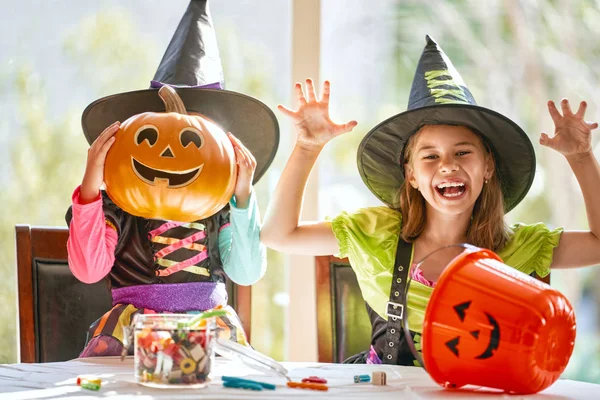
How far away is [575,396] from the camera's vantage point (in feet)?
4.10

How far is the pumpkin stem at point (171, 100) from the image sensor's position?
175 centimetres

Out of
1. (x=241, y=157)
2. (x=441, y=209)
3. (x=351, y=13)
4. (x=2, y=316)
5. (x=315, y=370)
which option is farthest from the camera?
(x=351, y=13)

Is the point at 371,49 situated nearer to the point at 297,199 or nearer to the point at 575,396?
the point at 297,199

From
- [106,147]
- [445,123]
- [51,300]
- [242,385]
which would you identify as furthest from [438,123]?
[51,300]

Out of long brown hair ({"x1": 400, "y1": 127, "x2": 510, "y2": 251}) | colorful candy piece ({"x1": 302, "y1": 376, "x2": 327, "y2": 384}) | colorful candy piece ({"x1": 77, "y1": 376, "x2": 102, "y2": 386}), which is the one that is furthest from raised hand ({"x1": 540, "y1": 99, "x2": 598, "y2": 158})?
colorful candy piece ({"x1": 77, "y1": 376, "x2": 102, "y2": 386})

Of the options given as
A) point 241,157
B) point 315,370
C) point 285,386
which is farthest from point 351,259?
point 285,386

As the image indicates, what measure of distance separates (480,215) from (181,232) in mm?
755

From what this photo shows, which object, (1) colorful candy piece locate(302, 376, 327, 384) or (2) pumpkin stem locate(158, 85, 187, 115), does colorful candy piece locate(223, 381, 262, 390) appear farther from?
(2) pumpkin stem locate(158, 85, 187, 115)

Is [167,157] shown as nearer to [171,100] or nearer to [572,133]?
[171,100]

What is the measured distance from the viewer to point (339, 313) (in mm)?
2006

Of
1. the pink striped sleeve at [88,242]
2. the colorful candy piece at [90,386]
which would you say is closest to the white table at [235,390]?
the colorful candy piece at [90,386]

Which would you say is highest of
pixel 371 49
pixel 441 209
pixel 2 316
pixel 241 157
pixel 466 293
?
pixel 371 49

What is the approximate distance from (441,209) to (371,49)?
1124 millimetres

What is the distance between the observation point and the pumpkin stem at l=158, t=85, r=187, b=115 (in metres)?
1.75
